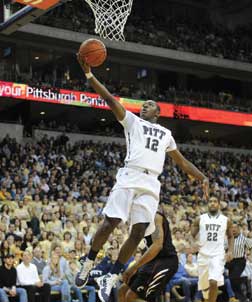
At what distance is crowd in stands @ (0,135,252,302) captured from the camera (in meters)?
12.1

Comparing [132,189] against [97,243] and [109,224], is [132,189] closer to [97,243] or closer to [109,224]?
[109,224]

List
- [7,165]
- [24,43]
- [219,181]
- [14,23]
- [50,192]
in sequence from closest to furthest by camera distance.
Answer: [14,23] → [50,192] → [7,165] → [219,181] → [24,43]

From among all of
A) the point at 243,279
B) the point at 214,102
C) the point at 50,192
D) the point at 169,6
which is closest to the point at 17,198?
the point at 50,192

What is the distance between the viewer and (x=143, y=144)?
6.07 metres

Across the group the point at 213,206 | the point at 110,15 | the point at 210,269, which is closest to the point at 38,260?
the point at 210,269

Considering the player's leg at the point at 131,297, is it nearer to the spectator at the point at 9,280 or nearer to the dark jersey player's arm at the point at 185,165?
the dark jersey player's arm at the point at 185,165

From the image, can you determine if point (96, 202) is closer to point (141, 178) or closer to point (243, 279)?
point (243, 279)

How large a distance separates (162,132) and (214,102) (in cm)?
2344

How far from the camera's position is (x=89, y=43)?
582cm

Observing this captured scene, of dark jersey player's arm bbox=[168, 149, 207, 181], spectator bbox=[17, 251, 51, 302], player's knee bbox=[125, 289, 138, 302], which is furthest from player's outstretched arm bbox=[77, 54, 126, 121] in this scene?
spectator bbox=[17, 251, 51, 302]

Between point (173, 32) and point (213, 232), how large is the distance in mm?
22333

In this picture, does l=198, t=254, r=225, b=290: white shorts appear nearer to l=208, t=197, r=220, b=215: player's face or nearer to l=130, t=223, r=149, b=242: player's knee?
l=208, t=197, r=220, b=215: player's face

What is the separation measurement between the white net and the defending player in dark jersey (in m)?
3.42

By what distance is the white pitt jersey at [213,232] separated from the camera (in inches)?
398
